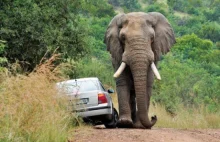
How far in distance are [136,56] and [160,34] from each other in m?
2.25

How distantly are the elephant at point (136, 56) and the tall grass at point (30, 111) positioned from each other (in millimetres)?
4281

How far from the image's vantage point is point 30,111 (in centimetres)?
1131

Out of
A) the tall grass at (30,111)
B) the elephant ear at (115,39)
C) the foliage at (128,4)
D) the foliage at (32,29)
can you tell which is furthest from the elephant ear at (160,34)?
the foliage at (128,4)

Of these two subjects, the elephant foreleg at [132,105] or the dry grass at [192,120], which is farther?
the dry grass at [192,120]

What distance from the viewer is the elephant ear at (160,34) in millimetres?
18161

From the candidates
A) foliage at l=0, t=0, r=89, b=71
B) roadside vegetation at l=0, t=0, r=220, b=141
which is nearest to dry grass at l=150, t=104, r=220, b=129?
roadside vegetation at l=0, t=0, r=220, b=141

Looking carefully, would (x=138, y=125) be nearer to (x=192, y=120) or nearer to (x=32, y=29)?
(x=192, y=120)

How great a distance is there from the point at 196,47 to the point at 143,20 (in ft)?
206

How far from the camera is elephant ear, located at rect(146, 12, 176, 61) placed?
18.2 metres

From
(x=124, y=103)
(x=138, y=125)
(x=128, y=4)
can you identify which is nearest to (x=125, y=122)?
(x=138, y=125)

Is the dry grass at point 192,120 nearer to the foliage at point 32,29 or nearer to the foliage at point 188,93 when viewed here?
the foliage at point 188,93

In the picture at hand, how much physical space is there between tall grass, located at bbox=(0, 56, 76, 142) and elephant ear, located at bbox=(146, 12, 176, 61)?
612cm

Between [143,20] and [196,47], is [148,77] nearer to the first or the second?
[143,20]

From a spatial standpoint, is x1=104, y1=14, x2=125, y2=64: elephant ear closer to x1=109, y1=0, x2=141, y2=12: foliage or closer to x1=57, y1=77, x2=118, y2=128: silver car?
x1=57, y1=77, x2=118, y2=128: silver car
